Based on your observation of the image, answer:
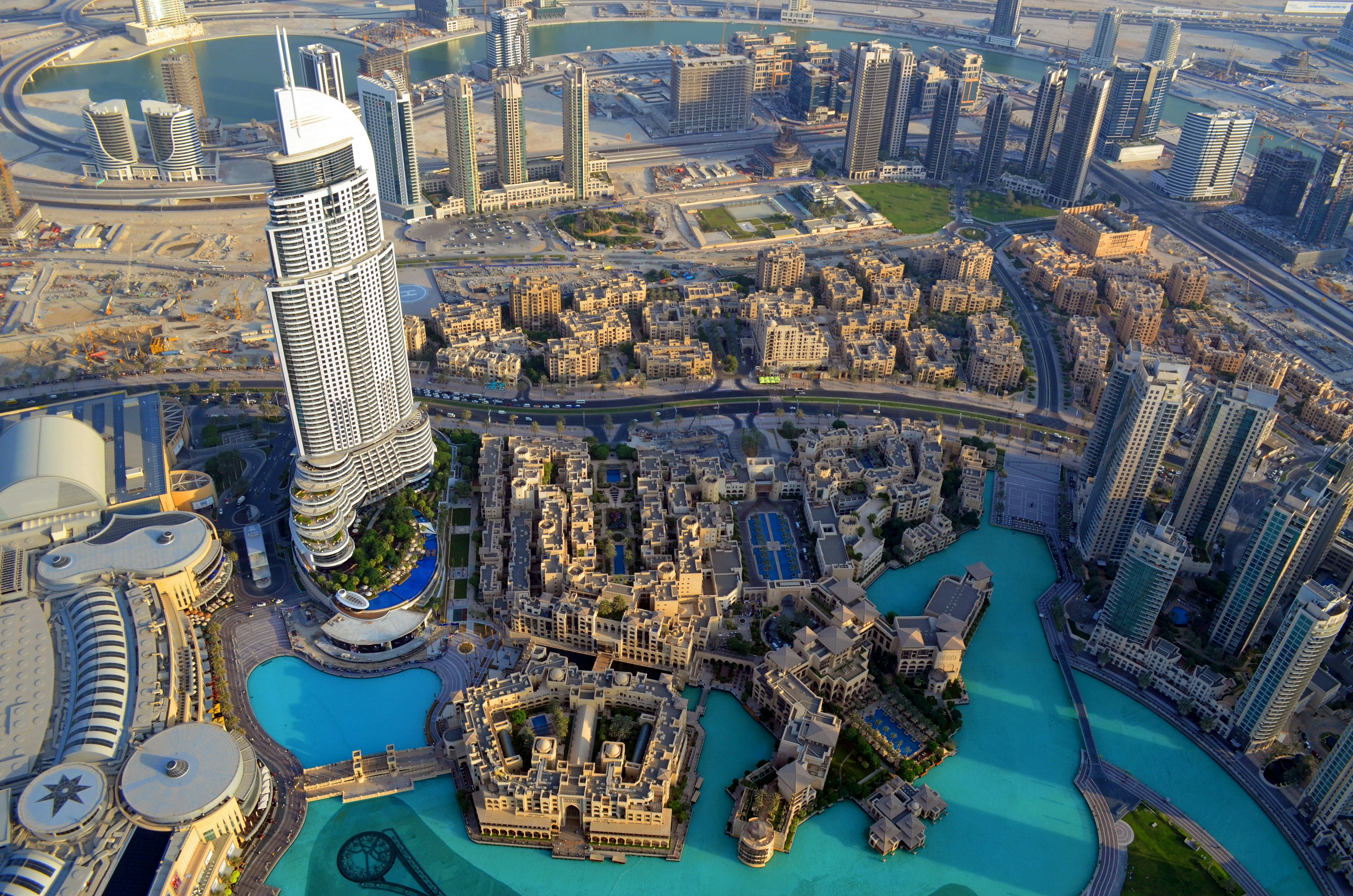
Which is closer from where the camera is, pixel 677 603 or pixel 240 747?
pixel 240 747

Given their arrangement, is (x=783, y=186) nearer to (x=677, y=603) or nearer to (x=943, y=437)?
(x=943, y=437)

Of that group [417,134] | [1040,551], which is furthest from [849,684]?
[417,134]

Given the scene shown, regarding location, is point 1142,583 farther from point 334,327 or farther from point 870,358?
point 334,327

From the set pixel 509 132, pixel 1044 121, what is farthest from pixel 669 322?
pixel 1044 121

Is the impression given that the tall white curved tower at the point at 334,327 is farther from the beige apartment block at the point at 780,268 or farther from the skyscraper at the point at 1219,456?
the skyscraper at the point at 1219,456

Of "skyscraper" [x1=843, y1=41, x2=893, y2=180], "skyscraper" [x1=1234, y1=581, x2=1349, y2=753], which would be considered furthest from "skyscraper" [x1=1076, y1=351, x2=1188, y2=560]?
"skyscraper" [x1=843, y1=41, x2=893, y2=180]

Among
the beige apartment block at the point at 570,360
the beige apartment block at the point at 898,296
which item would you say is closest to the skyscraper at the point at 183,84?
the beige apartment block at the point at 570,360
